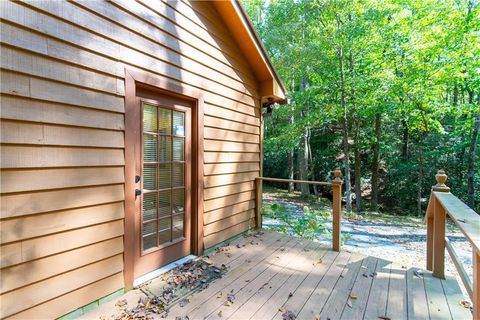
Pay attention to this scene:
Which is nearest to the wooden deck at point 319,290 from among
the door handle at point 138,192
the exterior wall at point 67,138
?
the exterior wall at point 67,138

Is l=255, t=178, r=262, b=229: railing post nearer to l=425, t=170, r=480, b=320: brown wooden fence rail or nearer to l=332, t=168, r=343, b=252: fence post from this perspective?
l=332, t=168, r=343, b=252: fence post

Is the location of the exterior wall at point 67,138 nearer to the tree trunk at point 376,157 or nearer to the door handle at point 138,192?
the door handle at point 138,192

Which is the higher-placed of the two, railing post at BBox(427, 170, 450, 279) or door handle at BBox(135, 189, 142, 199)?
door handle at BBox(135, 189, 142, 199)

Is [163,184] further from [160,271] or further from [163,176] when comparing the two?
[160,271]

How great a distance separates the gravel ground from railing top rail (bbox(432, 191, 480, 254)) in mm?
1751

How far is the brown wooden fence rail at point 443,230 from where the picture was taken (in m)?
1.21

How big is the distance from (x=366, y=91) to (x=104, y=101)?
7.63 metres

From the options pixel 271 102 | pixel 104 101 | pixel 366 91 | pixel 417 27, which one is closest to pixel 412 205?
pixel 366 91

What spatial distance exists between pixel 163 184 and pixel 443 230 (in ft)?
9.50

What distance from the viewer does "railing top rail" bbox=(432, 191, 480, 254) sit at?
1210 millimetres

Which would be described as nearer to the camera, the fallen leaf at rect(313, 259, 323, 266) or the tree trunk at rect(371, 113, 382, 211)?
the fallen leaf at rect(313, 259, 323, 266)

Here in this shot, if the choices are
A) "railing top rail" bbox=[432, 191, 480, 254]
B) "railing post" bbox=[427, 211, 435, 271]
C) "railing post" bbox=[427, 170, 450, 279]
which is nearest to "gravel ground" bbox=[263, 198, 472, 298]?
"railing post" bbox=[427, 211, 435, 271]

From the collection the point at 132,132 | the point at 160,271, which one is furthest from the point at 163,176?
the point at 160,271

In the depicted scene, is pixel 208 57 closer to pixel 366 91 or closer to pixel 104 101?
pixel 104 101
